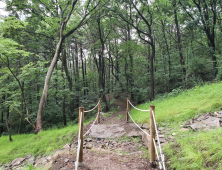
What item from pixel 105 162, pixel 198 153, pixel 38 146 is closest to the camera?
pixel 198 153

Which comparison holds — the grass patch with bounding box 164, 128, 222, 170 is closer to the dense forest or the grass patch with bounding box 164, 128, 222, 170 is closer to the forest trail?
the forest trail

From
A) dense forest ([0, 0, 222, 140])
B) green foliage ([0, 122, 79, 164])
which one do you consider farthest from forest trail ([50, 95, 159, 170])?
dense forest ([0, 0, 222, 140])

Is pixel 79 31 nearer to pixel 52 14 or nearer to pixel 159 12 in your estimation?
pixel 52 14

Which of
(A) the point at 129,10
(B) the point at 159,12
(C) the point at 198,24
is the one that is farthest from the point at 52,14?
(C) the point at 198,24

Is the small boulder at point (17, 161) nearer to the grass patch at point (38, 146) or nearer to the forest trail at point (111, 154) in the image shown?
the grass patch at point (38, 146)

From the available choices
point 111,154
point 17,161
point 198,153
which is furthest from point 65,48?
point 198,153

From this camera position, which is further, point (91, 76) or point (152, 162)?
point (91, 76)

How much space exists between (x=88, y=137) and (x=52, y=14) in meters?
9.96

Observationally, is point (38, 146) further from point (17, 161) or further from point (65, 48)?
point (65, 48)

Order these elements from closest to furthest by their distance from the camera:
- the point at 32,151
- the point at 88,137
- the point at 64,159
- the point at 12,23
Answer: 1. the point at 64,159
2. the point at 88,137
3. the point at 32,151
4. the point at 12,23

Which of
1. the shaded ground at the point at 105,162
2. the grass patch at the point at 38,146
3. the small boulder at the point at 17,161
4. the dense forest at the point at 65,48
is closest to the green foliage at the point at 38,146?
the grass patch at the point at 38,146

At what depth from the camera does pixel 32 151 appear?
20.6 ft

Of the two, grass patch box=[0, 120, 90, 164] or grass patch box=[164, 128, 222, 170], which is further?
grass patch box=[0, 120, 90, 164]

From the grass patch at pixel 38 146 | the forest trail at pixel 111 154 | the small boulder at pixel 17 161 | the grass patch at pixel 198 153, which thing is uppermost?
the grass patch at pixel 198 153
